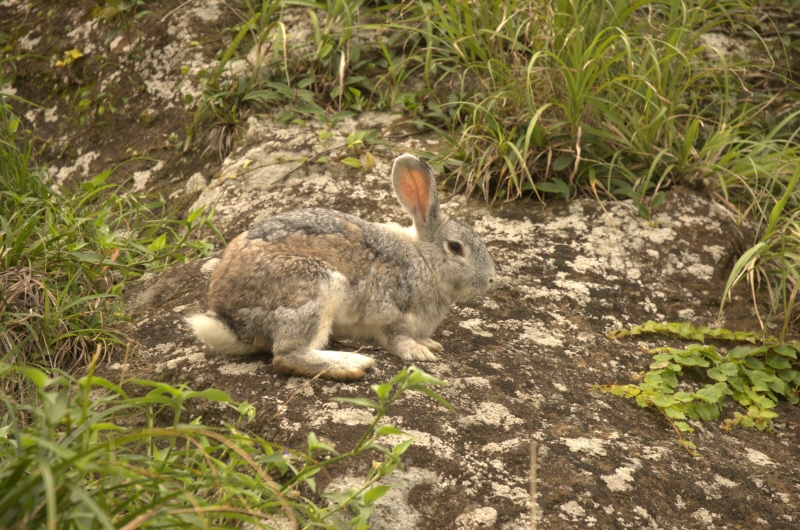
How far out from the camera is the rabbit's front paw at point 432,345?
4.96 metres

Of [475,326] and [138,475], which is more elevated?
[138,475]

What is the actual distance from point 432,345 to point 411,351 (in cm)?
25

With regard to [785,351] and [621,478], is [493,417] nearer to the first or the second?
[621,478]

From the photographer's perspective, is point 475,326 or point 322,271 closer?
point 322,271

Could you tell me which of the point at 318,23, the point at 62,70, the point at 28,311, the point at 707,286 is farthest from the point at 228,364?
the point at 62,70

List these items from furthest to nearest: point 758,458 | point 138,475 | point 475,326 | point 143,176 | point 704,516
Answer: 1. point 143,176
2. point 475,326
3. point 758,458
4. point 704,516
5. point 138,475

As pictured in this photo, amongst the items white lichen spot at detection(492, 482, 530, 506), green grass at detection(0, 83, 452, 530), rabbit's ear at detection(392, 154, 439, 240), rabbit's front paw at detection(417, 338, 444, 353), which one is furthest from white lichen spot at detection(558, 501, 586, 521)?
rabbit's ear at detection(392, 154, 439, 240)

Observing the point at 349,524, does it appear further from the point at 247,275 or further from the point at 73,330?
the point at 73,330

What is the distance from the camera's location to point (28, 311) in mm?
4602

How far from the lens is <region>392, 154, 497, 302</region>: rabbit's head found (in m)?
4.99

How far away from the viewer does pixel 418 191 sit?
503 centimetres

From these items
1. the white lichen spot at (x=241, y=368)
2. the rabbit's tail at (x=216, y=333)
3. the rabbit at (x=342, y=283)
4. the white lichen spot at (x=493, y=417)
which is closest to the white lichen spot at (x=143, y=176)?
the rabbit at (x=342, y=283)

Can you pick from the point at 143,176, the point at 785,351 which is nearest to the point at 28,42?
the point at 143,176

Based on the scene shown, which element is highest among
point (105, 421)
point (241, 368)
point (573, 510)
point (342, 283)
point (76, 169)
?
point (76, 169)
